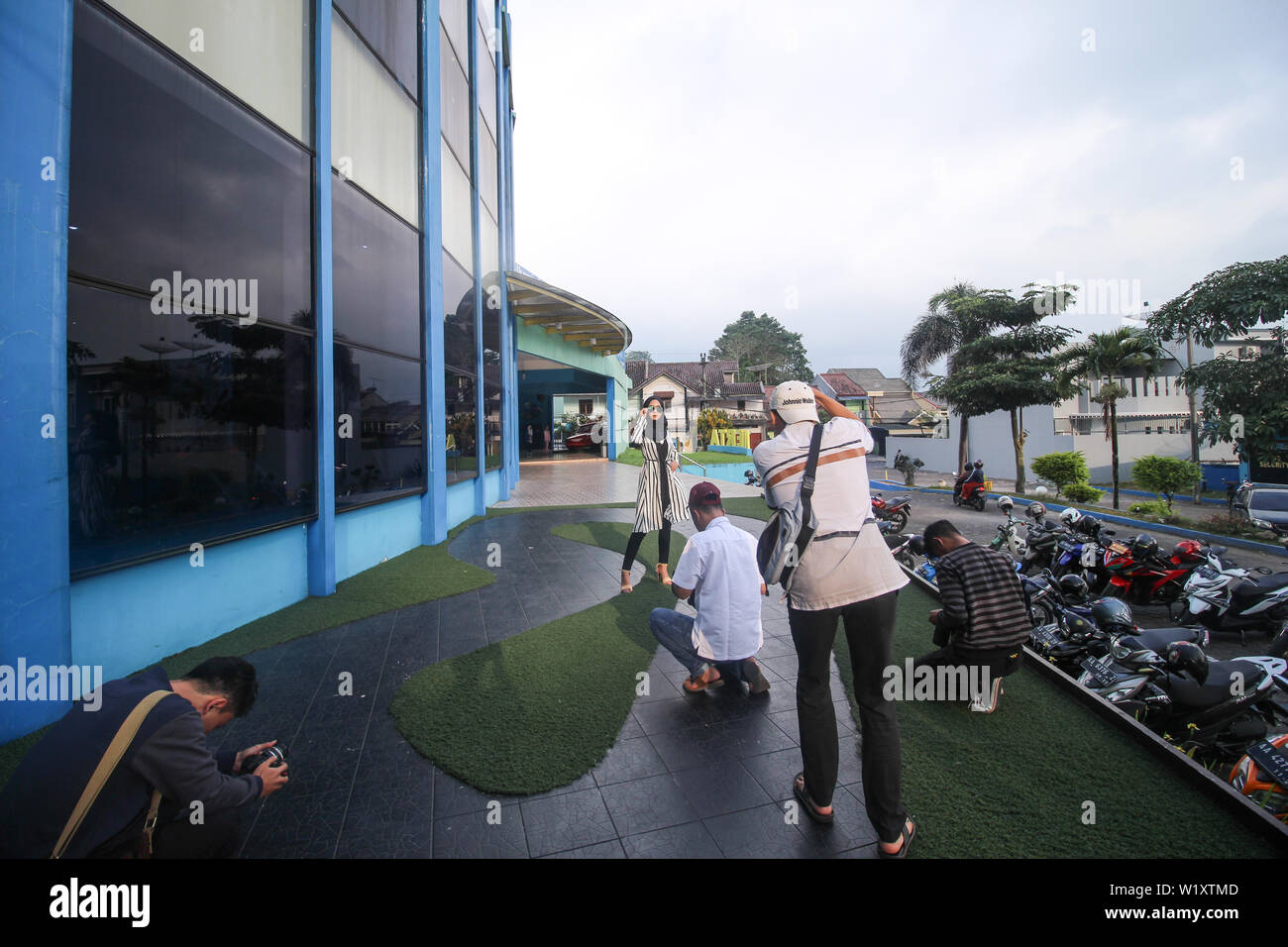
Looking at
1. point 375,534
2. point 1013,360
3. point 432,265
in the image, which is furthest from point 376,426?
point 1013,360

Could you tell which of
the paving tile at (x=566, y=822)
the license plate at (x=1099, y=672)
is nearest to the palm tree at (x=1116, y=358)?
the license plate at (x=1099, y=672)

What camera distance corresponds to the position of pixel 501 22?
14383mm

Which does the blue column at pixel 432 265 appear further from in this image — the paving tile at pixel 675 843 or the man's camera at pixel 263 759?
the paving tile at pixel 675 843

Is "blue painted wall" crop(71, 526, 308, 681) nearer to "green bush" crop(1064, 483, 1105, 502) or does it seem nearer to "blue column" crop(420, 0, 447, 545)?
"blue column" crop(420, 0, 447, 545)

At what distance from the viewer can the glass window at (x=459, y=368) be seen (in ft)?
30.2

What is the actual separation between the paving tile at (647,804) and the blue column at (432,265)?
20.6 ft

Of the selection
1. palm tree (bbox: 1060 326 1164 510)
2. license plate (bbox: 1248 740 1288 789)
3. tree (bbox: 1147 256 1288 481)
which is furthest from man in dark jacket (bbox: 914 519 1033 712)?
palm tree (bbox: 1060 326 1164 510)

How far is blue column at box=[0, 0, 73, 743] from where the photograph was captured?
9.66 feet

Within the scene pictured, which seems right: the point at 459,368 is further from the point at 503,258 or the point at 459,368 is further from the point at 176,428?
the point at 176,428
